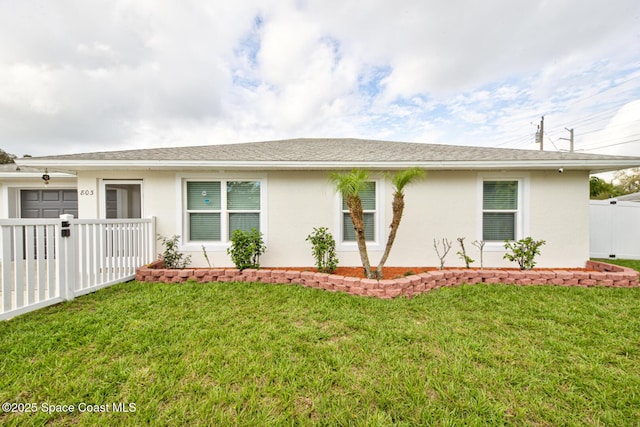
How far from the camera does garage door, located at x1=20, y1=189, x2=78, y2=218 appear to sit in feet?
23.9

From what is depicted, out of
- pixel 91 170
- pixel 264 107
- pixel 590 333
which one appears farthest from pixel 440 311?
pixel 264 107

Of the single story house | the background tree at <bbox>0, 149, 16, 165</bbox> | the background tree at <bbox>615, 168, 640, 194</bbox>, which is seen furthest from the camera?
the background tree at <bbox>615, 168, 640, 194</bbox>

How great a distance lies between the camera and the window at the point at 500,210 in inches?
225

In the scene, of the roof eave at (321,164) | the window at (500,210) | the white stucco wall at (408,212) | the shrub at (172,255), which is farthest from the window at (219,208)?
the window at (500,210)

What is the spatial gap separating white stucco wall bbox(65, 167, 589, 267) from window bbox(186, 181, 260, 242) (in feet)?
0.69

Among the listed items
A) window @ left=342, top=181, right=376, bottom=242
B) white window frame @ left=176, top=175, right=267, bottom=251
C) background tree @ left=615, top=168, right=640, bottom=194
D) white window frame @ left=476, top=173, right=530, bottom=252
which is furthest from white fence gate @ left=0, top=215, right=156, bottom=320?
background tree @ left=615, top=168, right=640, bottom=194

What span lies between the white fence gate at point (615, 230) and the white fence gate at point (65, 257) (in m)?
12.4

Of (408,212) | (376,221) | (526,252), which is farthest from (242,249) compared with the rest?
(526,252)

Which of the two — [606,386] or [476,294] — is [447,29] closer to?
[476,294]

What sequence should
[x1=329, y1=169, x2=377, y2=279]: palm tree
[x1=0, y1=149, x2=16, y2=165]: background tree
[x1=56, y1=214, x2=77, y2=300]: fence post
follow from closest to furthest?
[x1=56, y1=214, x2=77, y2=300]: fence post, [x1=329, y1=169, x2=377, y2=279]: palm tree, [x1=0, y1=149, x2=16, y2=165]: background tree

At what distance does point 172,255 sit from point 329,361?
467 cm

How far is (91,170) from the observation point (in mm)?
5465

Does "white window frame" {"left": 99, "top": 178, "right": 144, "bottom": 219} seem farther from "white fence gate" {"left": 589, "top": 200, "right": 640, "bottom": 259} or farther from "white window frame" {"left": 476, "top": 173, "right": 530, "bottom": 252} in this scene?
"white fence gate" {"left": 589, "top": 200, "right": 640, "bottom": 259}

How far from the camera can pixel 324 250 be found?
5.13 metres
